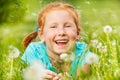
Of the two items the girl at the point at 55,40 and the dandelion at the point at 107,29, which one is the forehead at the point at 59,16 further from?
the dandelion at the point at 107,29

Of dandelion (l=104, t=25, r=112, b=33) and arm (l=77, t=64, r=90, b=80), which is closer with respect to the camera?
arm (l=77, t=64, r=90, b=80)

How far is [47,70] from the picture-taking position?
2.04 meters

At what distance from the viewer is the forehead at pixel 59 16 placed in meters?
2.02

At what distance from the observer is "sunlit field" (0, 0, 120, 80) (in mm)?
2059

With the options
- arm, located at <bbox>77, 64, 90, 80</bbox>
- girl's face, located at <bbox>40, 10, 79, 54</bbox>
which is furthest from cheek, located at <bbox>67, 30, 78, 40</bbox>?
arm, located at <bbox>77, 64, 90, 80</bbox>

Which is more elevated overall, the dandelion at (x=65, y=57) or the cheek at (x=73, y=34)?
the cheek at (x=73, y=34)

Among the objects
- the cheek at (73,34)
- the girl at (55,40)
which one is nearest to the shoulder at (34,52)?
the girl at (55,40)

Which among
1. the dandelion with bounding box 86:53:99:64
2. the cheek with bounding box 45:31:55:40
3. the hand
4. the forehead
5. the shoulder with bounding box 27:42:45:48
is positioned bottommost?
the hand

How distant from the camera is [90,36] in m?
2.09

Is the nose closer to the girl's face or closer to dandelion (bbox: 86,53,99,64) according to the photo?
the girl's face

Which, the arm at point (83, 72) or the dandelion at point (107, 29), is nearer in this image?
the arm at point (83, 72)

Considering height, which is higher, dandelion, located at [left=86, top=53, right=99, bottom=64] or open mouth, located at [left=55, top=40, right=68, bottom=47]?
open mouth, located at [left=55, top=40, right=68, bottom=47]

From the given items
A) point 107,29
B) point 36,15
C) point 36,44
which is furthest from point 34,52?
point 107,29

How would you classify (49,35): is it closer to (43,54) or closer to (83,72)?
(43,54)
